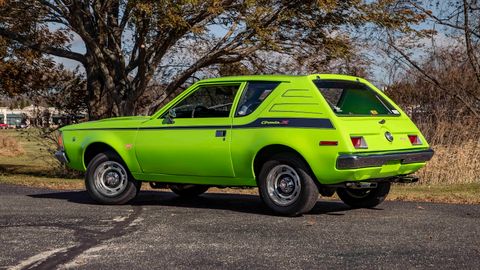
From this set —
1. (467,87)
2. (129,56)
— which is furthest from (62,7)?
(467,87)

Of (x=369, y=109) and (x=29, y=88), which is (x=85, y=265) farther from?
(x=29, y=88)

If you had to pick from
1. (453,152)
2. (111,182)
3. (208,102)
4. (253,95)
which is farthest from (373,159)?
(453,152)

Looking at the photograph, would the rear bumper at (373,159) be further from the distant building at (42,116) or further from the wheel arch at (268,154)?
the distant building at (42,116)

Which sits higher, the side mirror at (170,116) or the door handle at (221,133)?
the side mirror at (170,116)

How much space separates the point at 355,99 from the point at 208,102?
2012 mm

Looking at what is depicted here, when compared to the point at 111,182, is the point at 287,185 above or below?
above

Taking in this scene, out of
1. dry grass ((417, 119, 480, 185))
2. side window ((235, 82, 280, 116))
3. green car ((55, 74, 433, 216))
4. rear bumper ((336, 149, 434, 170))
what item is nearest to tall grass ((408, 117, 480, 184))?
dry grass ((417, 119, 480, 185))

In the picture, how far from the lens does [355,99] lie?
8797mm

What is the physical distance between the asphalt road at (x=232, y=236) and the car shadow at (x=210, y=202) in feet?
0.14

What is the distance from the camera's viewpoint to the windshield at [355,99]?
857 cm

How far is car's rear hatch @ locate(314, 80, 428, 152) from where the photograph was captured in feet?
25.3

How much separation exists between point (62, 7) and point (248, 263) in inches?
501

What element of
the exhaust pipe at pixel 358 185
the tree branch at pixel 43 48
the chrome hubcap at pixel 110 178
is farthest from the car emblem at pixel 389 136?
the tree branch at pixel 43 48

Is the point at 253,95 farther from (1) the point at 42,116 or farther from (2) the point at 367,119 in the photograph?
(1) the point at 42,116
